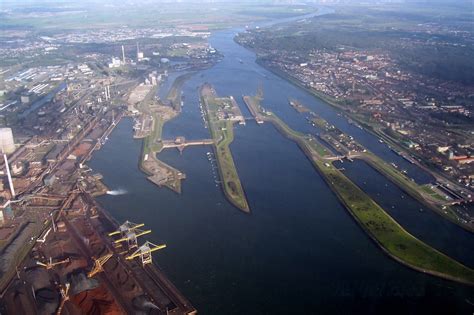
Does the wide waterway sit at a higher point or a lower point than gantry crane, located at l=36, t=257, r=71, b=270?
lower

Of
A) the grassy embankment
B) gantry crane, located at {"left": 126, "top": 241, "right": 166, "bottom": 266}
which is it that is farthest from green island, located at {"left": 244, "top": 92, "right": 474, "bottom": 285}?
gantry crane, located at {"left": 126, "top": 241, "right": 166, "bottom": 266}

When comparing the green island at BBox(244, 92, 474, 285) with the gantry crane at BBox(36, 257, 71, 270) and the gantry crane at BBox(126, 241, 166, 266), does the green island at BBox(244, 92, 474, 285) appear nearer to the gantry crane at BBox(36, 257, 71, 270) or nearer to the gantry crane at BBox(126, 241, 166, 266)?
the gantry crane at BBox(126, 241, 166, 266)

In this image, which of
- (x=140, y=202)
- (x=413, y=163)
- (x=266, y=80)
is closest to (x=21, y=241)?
(x=140, y=202)

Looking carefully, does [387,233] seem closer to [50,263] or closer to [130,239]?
[130,239]

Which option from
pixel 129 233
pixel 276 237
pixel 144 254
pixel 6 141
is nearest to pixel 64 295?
pixel 144 254

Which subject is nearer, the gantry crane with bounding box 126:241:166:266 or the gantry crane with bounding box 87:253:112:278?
the gantry crane with bounding box 87:253:112:278

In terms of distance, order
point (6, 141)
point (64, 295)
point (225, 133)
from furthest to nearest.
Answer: point (225, 133)
point (6, 141)
point (64, 295)
